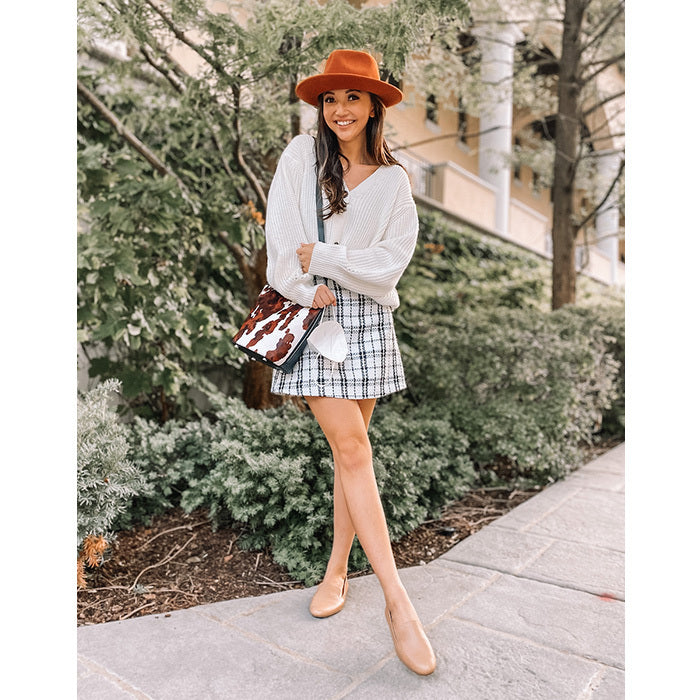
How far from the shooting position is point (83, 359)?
4117 millimetres

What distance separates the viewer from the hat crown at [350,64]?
204 centimetres

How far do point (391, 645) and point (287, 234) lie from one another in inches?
55.2

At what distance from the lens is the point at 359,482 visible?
2.06m

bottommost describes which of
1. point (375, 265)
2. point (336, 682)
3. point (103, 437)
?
point (336, 682)

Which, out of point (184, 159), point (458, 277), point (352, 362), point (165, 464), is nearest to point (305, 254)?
point (352, 362)

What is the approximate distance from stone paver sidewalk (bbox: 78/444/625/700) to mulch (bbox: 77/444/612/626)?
15 centimetres

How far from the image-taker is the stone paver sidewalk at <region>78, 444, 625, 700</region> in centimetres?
180

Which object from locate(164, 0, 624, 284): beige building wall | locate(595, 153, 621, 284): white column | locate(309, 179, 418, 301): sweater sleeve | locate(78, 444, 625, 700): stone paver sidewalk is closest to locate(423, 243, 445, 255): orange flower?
locate(164, 0, 624, 284): beige building wall

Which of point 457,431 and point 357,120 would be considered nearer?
point 357,120

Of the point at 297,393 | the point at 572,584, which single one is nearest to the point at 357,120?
the point at 297,393

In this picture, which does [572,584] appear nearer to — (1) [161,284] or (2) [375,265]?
(2) [375,265]

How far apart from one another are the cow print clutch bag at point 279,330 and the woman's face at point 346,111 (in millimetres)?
228

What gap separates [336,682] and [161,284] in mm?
2809

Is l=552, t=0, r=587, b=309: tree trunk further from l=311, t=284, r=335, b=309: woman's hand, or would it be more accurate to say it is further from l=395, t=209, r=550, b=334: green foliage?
l=311, t=284, r=335, b=309: woman's hand
